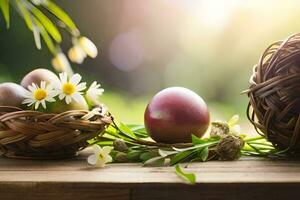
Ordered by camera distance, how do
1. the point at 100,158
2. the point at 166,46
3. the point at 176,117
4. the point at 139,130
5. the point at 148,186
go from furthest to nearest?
the point at 166,46 → the point at 139,130 → the point at 176,117 → the point at 100,158 → the point at 148,186

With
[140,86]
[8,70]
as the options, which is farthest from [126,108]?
[8,70]

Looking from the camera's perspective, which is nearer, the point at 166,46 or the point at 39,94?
the point at 39,94

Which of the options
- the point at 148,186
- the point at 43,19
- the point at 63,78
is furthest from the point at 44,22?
the point at 148,186

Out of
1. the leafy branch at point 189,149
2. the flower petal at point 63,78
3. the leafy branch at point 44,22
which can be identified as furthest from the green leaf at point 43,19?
the leafy branch at point 189,149

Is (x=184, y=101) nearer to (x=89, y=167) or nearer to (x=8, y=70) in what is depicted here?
(x=89, y=167)

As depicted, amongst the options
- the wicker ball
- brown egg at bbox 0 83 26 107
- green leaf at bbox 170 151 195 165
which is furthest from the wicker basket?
the wicker ball

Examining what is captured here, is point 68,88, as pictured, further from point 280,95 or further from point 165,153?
point 280,95

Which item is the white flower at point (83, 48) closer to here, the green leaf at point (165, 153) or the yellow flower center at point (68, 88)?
the yellow flower center at point (68, 88)
